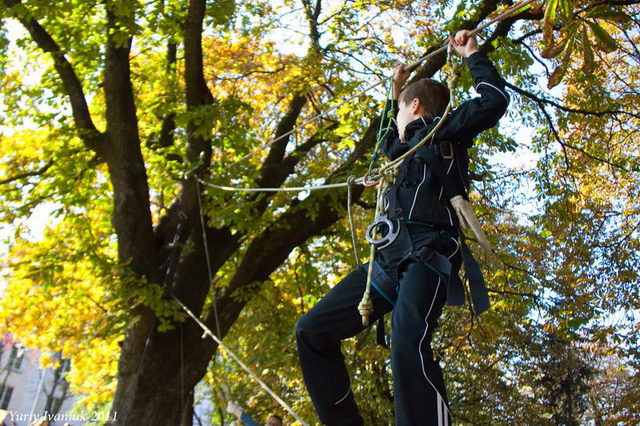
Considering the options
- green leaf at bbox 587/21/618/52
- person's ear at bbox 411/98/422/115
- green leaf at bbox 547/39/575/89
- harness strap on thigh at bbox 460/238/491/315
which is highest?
green leaf at bbox 587/21/618/52

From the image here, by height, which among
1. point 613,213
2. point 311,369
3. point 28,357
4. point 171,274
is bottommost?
point 311,369

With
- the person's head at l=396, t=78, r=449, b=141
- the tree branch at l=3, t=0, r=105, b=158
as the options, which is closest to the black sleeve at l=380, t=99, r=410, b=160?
the person's head at l=396, t=78, r=449, b=141

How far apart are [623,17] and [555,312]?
18.7 feet

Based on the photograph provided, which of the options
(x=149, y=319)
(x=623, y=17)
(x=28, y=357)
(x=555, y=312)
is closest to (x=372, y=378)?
(x=555, y=312)

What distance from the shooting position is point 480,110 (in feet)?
8.31

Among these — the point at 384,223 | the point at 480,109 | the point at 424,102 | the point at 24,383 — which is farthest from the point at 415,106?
the point at 24,383

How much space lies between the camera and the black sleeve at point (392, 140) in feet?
9.70

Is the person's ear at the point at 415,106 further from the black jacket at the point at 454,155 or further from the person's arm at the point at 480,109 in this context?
the person's arm at the point at 480,109

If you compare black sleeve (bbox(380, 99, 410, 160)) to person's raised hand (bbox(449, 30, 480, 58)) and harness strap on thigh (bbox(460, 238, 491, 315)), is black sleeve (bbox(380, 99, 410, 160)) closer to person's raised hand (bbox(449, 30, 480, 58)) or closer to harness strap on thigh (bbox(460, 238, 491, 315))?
person's raised hand (bbox(449, 30, 480, 58))

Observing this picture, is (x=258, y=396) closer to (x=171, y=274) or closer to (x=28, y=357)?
(x=171, y=274)

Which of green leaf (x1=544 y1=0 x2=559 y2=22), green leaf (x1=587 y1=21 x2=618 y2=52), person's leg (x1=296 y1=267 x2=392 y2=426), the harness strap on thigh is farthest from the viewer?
green leaf (x1=587 y1=21 x2=618 y2=52)

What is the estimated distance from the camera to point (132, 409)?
5.86 metres

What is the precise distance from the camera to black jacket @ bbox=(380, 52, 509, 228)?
2.54 metres

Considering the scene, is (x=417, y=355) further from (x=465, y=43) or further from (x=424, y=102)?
(x=465, y=43)
